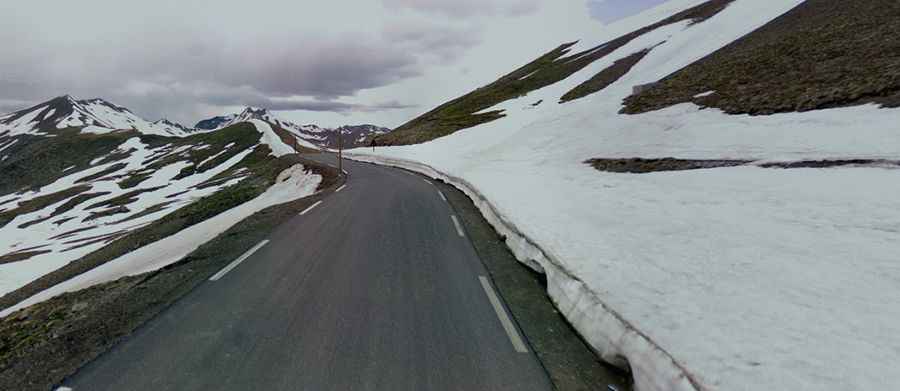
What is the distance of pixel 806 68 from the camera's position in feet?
52.6

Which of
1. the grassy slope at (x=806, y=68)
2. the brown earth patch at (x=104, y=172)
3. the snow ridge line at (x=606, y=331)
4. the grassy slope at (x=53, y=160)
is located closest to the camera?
the snow ridge line at (x=606, y=331)

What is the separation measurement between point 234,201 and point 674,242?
65.9 ft

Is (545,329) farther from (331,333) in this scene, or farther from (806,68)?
(806,68)

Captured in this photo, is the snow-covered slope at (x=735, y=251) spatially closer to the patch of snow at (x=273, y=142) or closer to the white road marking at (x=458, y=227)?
the white road marking at (x=458, y=227)

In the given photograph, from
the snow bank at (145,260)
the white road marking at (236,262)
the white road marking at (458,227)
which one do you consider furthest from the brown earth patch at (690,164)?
the snow bank at (145,260)

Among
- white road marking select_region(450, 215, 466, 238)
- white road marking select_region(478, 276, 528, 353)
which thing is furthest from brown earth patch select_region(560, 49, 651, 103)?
white road marking select_region(478, 276, 528, 353)

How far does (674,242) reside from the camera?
680 centimetres

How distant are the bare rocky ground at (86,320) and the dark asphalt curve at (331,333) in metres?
0.28

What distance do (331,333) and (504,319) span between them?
2192 mm

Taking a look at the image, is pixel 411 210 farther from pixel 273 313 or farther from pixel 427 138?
pixel 427 138

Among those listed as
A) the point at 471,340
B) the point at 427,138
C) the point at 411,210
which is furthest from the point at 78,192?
the point at 471,340

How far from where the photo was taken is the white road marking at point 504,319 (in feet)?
14.8

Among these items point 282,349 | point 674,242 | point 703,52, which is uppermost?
point 703,52

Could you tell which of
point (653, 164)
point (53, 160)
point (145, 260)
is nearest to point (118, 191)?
point (53, 160)
